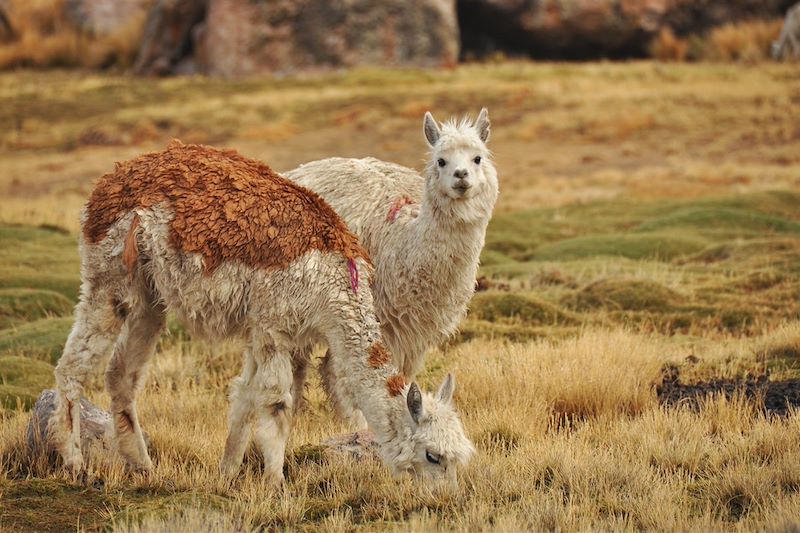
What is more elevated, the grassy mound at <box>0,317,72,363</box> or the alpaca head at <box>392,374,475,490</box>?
the alpaca head at <box>392,374,475,490</box>

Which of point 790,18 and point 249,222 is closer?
point 249,222

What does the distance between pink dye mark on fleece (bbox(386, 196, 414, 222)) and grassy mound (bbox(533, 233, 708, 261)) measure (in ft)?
22.6

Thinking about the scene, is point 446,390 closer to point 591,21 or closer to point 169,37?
point 591,21

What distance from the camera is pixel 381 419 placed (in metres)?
6.59

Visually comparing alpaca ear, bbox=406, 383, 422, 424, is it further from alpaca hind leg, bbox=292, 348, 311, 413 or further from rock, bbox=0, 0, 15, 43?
rock, bbox=0, 0, 15, 43

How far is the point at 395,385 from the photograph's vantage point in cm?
667

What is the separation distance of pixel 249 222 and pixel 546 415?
8.73ft

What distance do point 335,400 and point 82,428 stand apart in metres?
1.70

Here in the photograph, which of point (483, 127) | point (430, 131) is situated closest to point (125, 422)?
point (430, 131)

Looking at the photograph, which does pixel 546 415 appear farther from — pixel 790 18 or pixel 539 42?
pixel 539 42

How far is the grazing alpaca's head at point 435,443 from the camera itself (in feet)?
20.7

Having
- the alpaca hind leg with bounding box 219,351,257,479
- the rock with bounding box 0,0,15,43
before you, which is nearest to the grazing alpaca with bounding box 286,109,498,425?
the alpaca hind leg with bounding box 219,351,257,479

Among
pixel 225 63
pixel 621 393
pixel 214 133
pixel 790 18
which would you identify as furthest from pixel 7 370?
pixel 790 18

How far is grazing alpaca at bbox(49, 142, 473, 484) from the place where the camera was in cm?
669
